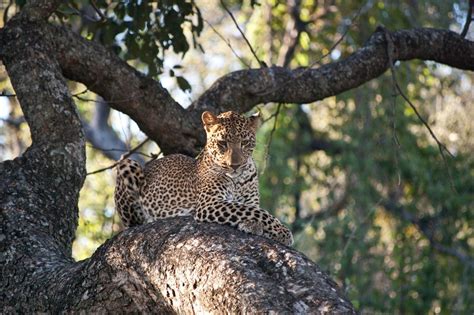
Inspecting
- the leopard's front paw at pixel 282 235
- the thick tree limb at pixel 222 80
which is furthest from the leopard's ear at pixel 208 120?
the leopard's front paw at pixel 282 235

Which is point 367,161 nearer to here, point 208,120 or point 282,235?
point 208,120

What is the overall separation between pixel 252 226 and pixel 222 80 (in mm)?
2588

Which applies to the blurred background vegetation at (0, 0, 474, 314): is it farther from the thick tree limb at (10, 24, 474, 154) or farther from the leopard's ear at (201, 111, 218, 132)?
the leopard's ear at (201, 111, 218, 132)

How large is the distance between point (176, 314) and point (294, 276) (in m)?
0.74

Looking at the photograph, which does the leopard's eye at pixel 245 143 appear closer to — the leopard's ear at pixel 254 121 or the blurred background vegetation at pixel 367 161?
the leopard's ear at pixel 254 121

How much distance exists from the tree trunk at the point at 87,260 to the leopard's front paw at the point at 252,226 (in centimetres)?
87

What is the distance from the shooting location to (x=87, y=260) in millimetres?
5508

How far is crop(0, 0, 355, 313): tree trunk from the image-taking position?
4.52 m

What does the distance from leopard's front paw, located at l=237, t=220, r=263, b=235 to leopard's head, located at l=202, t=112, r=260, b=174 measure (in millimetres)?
1401

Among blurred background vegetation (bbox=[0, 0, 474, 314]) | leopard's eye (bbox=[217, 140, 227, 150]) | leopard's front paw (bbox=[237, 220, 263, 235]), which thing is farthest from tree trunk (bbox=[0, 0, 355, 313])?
blurred background vegetation (bbox=[0, 0, 474, 314])

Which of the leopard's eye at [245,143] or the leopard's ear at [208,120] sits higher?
the leopard's ear at [208,120]

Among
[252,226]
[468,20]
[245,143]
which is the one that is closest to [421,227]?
[468,20]

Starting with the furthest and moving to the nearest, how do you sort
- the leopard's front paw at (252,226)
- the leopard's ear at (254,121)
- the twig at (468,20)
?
the twig at (468,20) < the leopard's ear at (254,121) < the leopard's front paw at (252,226)

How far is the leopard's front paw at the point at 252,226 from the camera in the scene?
6.18 metres
